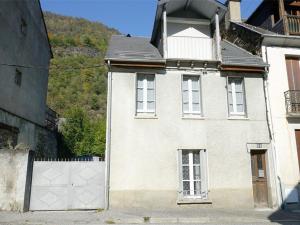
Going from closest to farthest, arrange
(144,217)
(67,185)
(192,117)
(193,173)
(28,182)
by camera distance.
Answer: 1. (144,217)
2. (28,182)
3. (67,185)
4. (193,173)
5. (192,117)

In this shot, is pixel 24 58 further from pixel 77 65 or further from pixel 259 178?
pixel 77 65

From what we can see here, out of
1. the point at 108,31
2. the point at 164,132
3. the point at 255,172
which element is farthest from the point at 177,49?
the point at 108,31

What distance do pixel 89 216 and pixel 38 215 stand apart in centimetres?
165

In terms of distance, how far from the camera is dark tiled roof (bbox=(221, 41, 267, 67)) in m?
12.2

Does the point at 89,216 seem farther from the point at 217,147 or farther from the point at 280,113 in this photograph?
the point at 280,113

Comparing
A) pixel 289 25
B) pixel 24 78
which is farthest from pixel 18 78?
pixel 289 25

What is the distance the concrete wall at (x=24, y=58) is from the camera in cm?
1376

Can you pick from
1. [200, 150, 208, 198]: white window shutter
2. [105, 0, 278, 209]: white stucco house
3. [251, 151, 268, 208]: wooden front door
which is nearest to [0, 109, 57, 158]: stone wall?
[105, 0, 278, 209]: white stucco house

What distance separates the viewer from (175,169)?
36.2 ft

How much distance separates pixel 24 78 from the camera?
51.9 feet

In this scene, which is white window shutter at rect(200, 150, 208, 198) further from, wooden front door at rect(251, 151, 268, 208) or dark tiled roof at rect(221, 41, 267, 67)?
dark tiled roof at rect(221, 41, 267, 67)

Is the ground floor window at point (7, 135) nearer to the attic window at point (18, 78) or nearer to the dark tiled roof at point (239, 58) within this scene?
the attic window at point (18, 78)

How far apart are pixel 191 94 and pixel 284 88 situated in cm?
397

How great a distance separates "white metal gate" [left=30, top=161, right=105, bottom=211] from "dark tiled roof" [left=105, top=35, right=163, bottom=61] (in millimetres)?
4267
